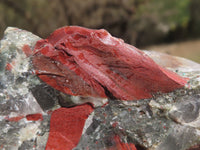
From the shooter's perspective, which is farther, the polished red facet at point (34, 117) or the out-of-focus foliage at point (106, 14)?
the out-of-focus foliage at point (106, 14)

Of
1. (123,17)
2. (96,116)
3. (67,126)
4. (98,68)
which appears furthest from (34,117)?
(123,17)

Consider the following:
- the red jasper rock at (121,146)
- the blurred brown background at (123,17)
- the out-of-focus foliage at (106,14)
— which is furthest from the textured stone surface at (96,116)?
the out-of-focus foliage at (106,14)

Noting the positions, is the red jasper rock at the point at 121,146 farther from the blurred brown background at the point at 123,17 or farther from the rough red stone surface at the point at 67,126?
the blurred brown background at the point at 123,17

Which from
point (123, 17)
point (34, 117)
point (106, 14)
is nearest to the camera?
point (34, 117)

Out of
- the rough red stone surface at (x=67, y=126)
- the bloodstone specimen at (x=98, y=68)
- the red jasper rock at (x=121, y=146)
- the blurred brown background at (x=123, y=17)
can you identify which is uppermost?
the bloodstone specimen at (x=98, y=68)

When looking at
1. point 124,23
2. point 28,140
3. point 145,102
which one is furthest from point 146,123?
point 124,23

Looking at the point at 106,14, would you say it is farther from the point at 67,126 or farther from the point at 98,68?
the point at 67,126
